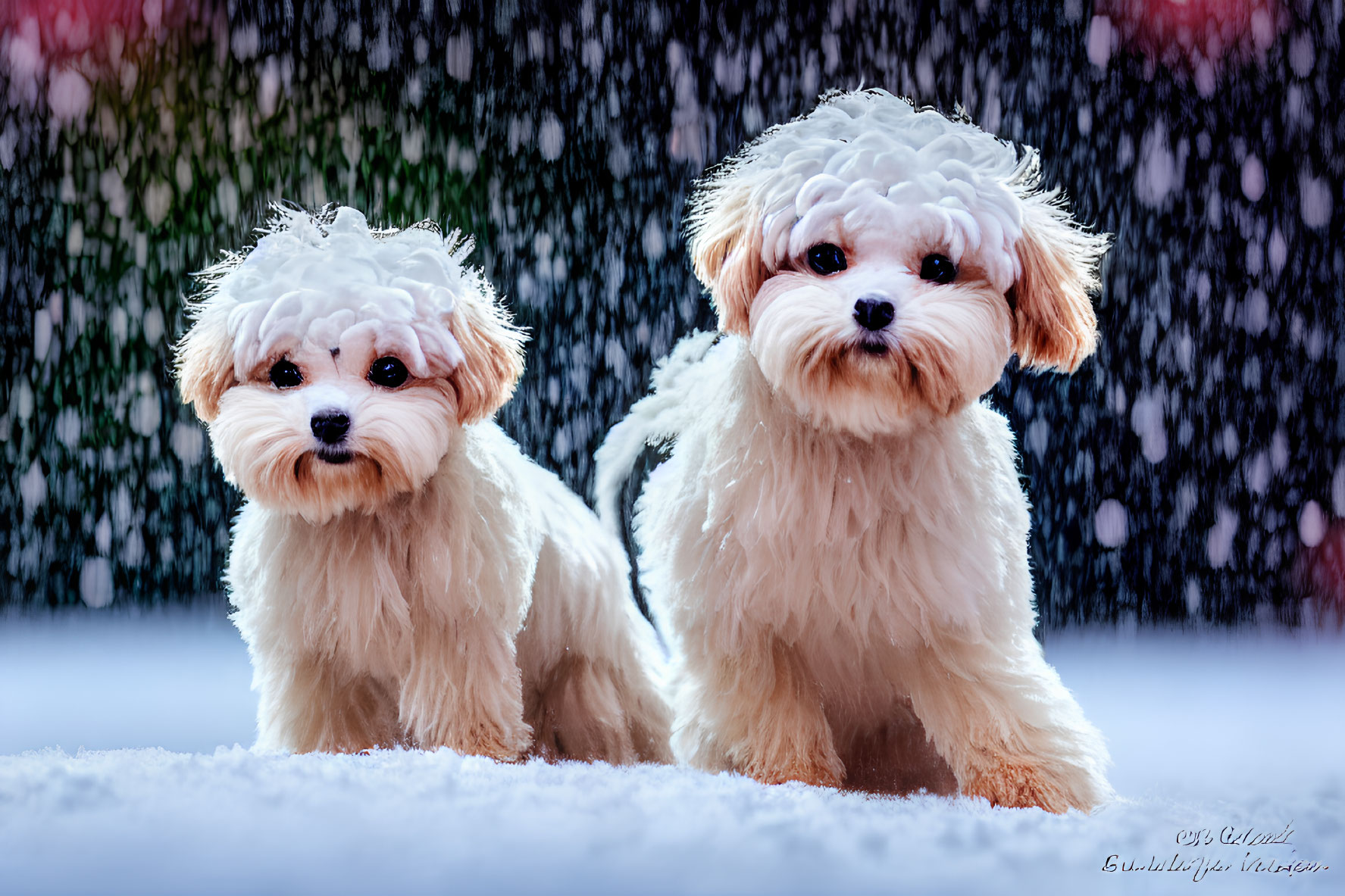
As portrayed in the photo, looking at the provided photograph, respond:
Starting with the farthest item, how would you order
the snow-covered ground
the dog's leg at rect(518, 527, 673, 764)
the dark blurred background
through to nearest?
the dark blurred background
the dog's leg at rect(518, 527, 673, 764)
the snow-covered ground

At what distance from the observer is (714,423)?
7.32ft

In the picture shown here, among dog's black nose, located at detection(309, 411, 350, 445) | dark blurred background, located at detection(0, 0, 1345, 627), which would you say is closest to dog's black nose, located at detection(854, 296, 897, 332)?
dog's black nose, located at detection(309, 411, 350, 445)

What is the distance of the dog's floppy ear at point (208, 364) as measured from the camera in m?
2.23

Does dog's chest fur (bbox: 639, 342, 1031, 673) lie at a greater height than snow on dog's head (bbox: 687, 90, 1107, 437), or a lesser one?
lesser

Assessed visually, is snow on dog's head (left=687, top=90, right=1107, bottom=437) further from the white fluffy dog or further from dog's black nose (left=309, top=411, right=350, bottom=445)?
dog's black nose (left=309, top=411, right=350, bottom=445)

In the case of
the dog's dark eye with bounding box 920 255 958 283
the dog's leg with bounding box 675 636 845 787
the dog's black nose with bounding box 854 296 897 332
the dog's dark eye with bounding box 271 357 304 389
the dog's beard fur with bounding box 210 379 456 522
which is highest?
the dog's dark eye with bounding box 920 255 958 283

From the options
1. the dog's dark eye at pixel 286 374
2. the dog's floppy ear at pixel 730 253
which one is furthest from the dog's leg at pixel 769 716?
the dog's dark eye at pixel 286 374

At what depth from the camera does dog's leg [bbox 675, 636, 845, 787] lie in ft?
7.11

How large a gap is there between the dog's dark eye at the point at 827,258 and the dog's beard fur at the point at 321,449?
703mm

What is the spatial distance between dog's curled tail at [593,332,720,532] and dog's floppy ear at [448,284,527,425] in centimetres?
33

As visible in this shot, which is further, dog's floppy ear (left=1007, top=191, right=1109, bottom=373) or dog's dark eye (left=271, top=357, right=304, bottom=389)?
dog's dark eye (left=271, top=357, right=304, bottom=389)

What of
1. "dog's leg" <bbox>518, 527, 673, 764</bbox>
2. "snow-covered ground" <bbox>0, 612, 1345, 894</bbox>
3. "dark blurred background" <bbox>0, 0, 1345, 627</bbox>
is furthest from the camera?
"dark blurred background" <bbox>0, 0, 1345, 627</bbox>

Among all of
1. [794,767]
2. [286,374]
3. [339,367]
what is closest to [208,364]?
[286,374]

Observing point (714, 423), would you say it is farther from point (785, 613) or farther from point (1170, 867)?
point (1170, 867)
